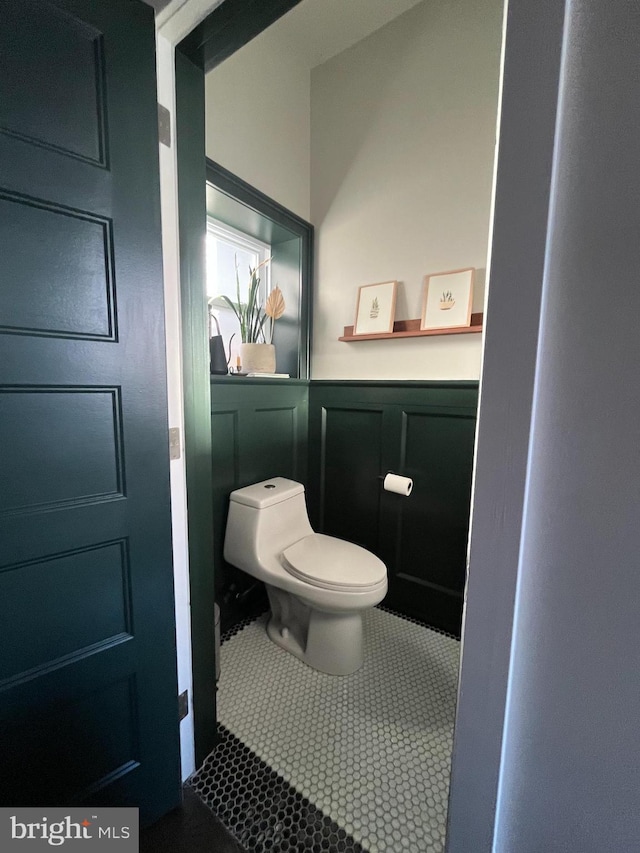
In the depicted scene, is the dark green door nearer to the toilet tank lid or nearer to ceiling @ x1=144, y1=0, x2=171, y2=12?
ceiling @ x1=144, y1=0, x2=171, y2=12

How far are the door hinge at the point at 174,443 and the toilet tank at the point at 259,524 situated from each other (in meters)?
0.67

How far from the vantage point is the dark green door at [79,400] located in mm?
680

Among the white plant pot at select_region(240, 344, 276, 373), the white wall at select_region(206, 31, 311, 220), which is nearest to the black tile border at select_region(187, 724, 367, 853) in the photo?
the white plant pot at select_region(240, 344, 276, 373)

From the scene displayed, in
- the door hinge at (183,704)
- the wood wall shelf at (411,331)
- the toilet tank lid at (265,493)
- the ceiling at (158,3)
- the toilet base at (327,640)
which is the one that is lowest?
the toilet base at (327,640)

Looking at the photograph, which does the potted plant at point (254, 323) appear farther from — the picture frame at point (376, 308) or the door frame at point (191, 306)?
the door frame at point (191, 306)

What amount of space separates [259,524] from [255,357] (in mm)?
819

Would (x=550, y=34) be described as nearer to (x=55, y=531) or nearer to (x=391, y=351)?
(x=55, y=531)

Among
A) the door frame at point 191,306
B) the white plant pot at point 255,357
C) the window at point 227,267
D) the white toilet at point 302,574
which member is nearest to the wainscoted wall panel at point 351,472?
the white toilet at point 302,574

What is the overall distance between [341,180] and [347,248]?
0.36m

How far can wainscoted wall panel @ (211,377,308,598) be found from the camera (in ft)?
5.33

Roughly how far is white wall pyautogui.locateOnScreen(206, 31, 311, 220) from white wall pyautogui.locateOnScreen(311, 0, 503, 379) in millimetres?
109

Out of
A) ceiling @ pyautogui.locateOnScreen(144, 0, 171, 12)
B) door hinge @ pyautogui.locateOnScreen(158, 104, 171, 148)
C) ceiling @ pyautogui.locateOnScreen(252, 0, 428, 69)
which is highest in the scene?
ceiling @ pyautogui.locateOnScreen(252, 0, 428, 69)

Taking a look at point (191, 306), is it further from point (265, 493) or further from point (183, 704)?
point (183, 704)

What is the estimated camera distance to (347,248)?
194cm
